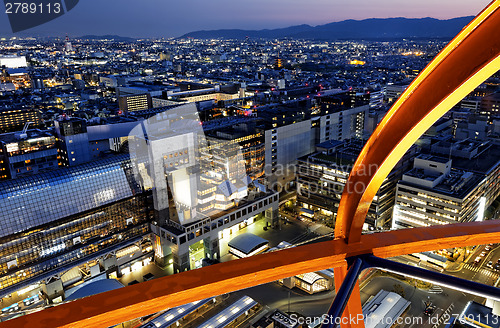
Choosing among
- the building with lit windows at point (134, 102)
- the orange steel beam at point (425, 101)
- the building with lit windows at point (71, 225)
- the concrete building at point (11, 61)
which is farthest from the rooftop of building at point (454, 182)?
the concrete building at point (11, 61)

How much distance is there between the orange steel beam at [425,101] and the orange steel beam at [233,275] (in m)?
0.13

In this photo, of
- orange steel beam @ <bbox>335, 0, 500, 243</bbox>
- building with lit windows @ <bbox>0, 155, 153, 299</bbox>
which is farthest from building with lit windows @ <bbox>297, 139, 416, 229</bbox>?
orange steel beam @ <bbox>335, 0, 500, 243</bbox>

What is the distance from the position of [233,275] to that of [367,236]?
0.65 m

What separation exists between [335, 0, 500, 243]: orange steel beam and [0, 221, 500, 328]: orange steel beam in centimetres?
13

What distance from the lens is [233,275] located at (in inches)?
52.0

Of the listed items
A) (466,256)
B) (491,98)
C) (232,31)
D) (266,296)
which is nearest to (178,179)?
(266,296)

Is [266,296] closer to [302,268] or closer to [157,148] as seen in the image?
[157,148]

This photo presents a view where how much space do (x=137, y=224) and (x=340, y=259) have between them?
11.4 m

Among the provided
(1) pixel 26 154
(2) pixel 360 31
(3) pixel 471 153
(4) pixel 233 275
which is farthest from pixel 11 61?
(2) pixel 360 31

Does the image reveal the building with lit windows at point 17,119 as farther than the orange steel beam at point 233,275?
Yes

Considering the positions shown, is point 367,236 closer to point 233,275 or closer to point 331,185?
point 233,275

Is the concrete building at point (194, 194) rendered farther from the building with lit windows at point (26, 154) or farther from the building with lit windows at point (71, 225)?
the building with lit windows at point (26, 154)

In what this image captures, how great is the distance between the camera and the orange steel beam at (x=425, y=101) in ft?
3.76

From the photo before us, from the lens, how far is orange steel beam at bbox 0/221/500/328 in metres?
1.18
